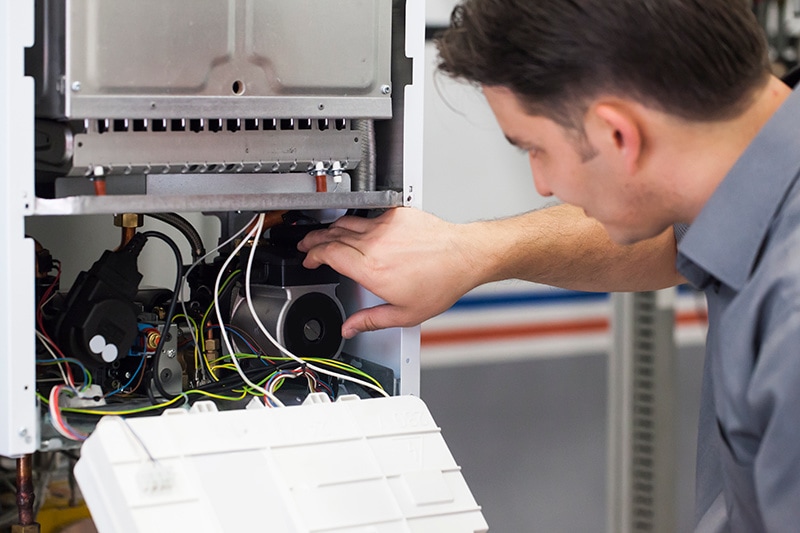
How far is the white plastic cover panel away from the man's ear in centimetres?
38

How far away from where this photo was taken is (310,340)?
4.23ft

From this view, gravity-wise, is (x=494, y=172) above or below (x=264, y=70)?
below

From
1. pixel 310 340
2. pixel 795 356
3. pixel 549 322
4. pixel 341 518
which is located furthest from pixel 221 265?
pixel 549 322

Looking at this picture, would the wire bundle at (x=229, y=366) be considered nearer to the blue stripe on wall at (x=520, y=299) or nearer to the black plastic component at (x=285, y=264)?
the black plastic component at (x=285, y=264)

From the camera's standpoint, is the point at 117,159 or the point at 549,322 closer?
the point at 117,159

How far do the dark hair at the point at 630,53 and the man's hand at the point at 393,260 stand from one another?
291 millimetres

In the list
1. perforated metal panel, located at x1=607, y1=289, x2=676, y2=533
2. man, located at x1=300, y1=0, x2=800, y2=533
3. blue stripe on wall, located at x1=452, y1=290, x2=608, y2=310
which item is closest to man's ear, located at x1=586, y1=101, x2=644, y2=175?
man, located at x1=300, y1=0, x2=800, y2=533

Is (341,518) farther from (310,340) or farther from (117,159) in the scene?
(117,159)

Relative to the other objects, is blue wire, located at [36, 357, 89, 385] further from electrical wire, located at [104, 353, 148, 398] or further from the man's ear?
the man's ear

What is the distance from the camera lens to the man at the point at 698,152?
82cm

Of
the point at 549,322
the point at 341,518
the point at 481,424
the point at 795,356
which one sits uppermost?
the point at 795,356

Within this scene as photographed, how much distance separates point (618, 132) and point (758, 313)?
23 cm

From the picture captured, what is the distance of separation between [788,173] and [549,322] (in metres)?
1.79

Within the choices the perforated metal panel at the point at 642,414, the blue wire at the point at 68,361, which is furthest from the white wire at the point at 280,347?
the perforated metal panel at the point at 642,414
